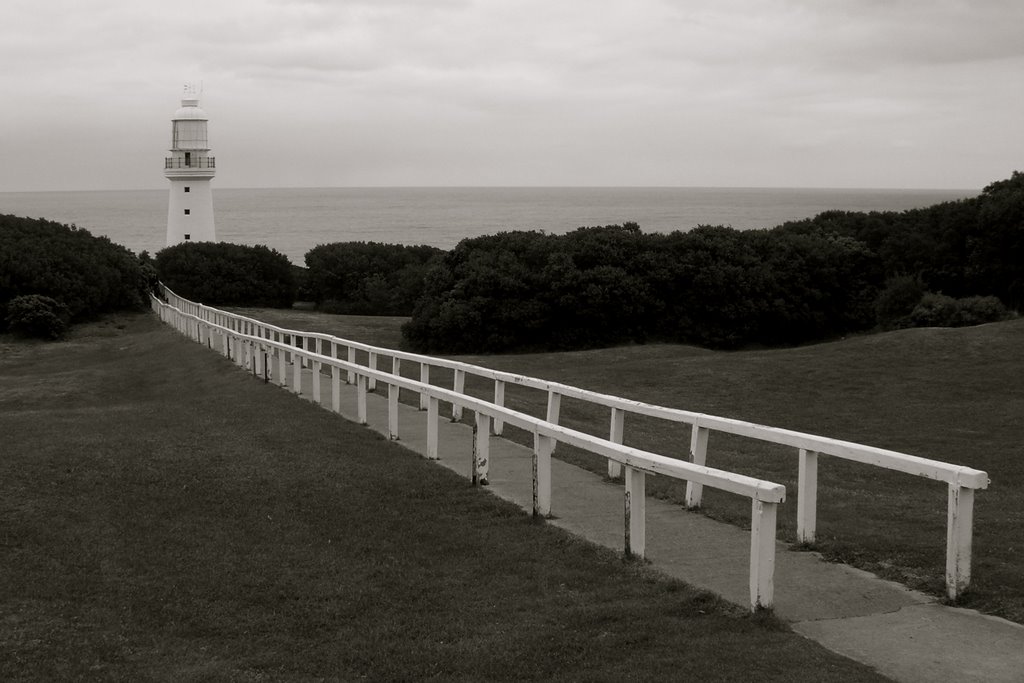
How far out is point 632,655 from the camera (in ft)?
21.1

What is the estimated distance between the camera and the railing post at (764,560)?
22.9 feet

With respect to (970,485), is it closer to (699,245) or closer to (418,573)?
(418,573)

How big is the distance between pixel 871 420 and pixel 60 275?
1540 inches

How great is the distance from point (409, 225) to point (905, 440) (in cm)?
17050

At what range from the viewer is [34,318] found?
45875mm

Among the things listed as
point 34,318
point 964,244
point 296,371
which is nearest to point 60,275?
point 34,318

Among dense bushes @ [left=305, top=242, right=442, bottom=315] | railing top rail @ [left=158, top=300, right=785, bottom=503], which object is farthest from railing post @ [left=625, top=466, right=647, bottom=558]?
dense bushes @ [left=305, top=242, right=442, bottom=315]

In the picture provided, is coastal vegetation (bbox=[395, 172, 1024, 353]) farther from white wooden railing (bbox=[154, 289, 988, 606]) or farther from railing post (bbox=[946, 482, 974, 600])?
railing post (bbox=[946, 482, 974, 600])

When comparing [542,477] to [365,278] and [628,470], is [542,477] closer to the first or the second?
[628,470]

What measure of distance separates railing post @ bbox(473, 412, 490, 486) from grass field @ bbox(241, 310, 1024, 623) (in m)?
1.59

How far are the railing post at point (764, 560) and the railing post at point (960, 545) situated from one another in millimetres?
1240

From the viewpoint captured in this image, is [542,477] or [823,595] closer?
[823,595]

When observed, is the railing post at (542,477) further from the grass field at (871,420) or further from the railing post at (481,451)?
the railing post at (481,451)

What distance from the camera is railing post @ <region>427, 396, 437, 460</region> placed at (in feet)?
43.9
